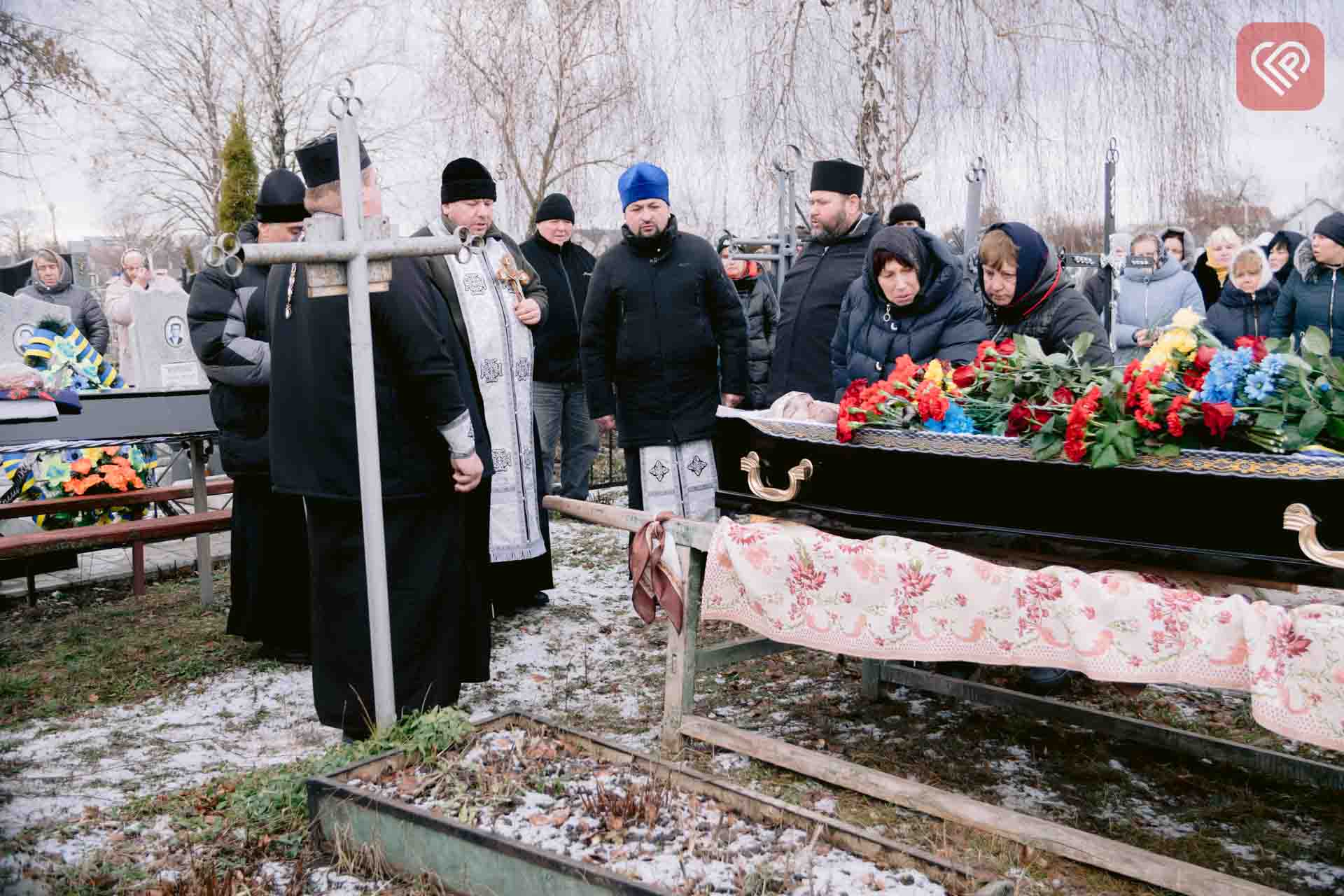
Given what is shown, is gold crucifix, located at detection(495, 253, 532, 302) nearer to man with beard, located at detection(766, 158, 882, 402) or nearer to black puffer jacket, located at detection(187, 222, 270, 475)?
black puffer jacket, located at detection(187, 222, 270, 475)

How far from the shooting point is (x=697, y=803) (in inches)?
123

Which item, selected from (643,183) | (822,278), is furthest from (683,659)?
(822,278)

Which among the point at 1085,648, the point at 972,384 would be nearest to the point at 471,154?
the point at 972,384

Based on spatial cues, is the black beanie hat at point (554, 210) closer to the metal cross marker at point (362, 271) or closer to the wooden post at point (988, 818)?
the metal cross marker at point (362, 271)

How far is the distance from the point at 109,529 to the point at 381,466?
287 cm

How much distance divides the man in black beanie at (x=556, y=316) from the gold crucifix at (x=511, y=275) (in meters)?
1.82

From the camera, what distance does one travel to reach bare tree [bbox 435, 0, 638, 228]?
38.8 feet

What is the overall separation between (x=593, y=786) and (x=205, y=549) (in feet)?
12.2

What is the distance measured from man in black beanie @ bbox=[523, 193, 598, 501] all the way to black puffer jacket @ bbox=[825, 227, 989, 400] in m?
2.92

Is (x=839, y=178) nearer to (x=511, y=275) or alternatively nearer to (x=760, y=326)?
(x=511, y=275)

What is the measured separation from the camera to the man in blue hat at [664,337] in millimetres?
5480

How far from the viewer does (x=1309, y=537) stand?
283cm

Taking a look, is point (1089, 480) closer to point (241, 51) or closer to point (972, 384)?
point (972, 384)

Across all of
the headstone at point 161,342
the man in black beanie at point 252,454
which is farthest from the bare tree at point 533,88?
the man in black beanie at point 252,454
